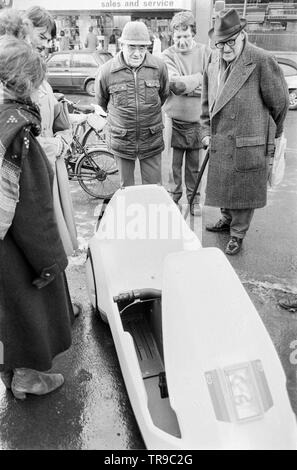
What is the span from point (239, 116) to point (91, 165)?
2.22 metres

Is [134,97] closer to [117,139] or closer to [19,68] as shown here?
[117,139]

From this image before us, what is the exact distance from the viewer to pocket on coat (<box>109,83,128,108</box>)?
3.28 metres

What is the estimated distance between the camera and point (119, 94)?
3320 millimetres

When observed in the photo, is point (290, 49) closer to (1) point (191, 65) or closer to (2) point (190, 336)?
(1) point (191, 65)

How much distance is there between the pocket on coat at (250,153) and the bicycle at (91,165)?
2.03m

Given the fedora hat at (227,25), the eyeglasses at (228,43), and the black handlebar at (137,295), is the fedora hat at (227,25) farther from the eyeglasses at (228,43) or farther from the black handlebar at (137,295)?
the black handlebar at (137,295)

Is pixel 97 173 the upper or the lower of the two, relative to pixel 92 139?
lower

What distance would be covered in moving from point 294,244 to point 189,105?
1632 millimetres

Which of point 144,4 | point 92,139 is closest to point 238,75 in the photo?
point 92,139

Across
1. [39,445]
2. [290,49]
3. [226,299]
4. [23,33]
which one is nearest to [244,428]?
[226,299]

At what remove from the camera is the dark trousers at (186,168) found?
13.1 ft

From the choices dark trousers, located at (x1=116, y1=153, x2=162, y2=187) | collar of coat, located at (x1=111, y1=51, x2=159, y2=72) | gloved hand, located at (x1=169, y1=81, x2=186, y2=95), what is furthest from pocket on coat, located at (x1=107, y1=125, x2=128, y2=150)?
gloved hand, located at (x1=169, y1=81, x2=186, y2=95)

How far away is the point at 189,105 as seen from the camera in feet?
12.3

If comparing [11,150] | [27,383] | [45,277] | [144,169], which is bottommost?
[27,383]
